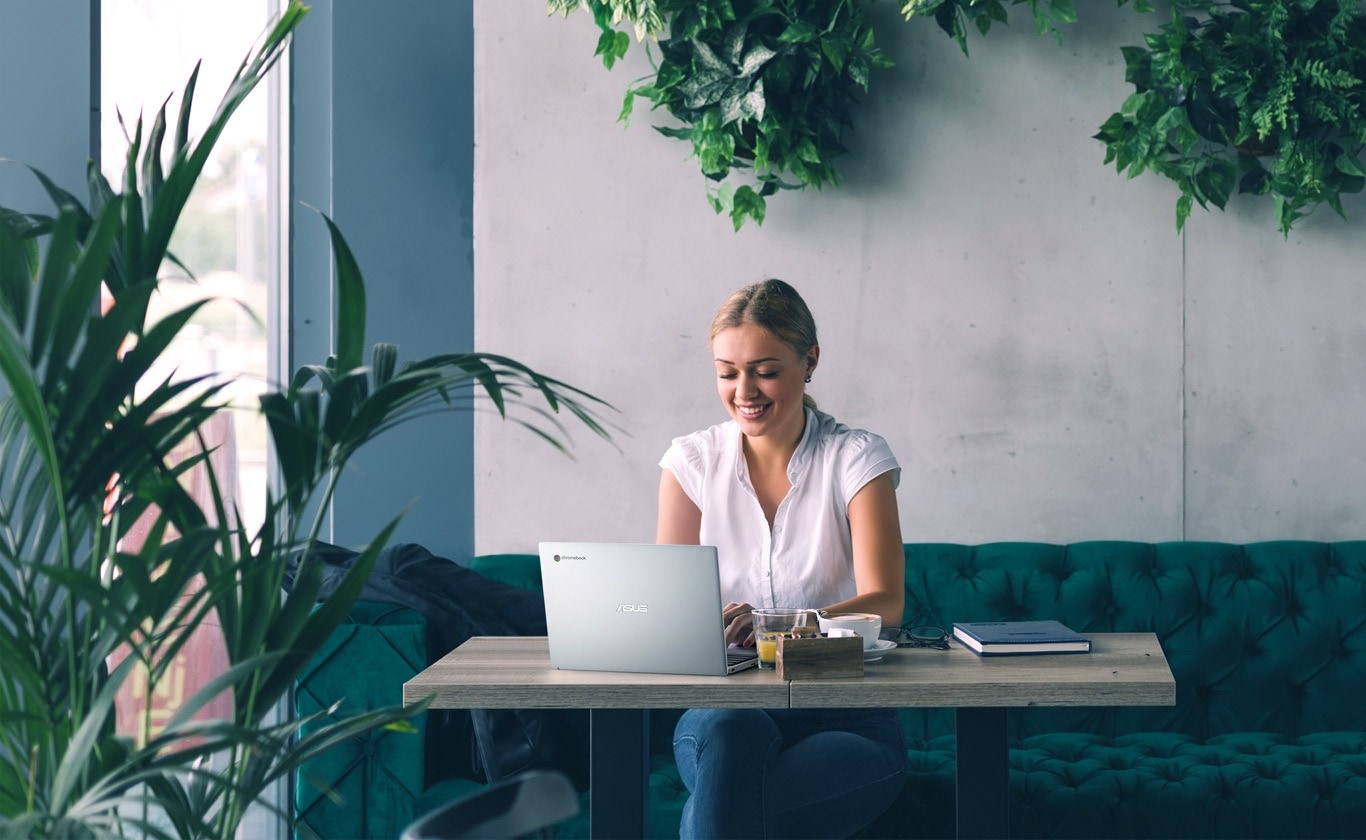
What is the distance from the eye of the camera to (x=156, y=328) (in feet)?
4.09

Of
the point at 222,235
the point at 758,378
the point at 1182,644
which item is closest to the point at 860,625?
the point at 758,378

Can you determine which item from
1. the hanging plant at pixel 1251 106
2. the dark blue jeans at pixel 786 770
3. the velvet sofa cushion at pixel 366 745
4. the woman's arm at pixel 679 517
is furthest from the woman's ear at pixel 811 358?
the hanging plant at pixel 1251 106

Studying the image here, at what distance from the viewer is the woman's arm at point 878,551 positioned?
223 cm

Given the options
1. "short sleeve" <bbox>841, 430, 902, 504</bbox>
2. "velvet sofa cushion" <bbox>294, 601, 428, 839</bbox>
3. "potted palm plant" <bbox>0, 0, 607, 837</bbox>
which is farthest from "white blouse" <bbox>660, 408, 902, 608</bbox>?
"potted palm plant" <bbox>0, 0, 607, 837</bbox>

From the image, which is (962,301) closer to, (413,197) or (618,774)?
(413,197)

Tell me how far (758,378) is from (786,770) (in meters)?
0.73

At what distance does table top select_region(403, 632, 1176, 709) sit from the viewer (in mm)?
1720

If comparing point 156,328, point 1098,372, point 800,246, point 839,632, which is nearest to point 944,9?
point 800,246

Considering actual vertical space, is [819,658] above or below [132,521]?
below

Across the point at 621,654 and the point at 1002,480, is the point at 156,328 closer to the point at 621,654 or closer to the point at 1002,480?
the point at 621,654

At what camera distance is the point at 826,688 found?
1738 mm

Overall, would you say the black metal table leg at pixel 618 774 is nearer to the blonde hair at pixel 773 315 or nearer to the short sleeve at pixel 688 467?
the short sleeve at pixel 688 467

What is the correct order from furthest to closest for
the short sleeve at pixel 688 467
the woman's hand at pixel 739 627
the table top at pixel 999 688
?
the short sleeve at pixel 688 467
the woman's hand at pixel 739 627
the table top at pixel 999 688

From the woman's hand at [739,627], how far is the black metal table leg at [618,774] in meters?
0.19
